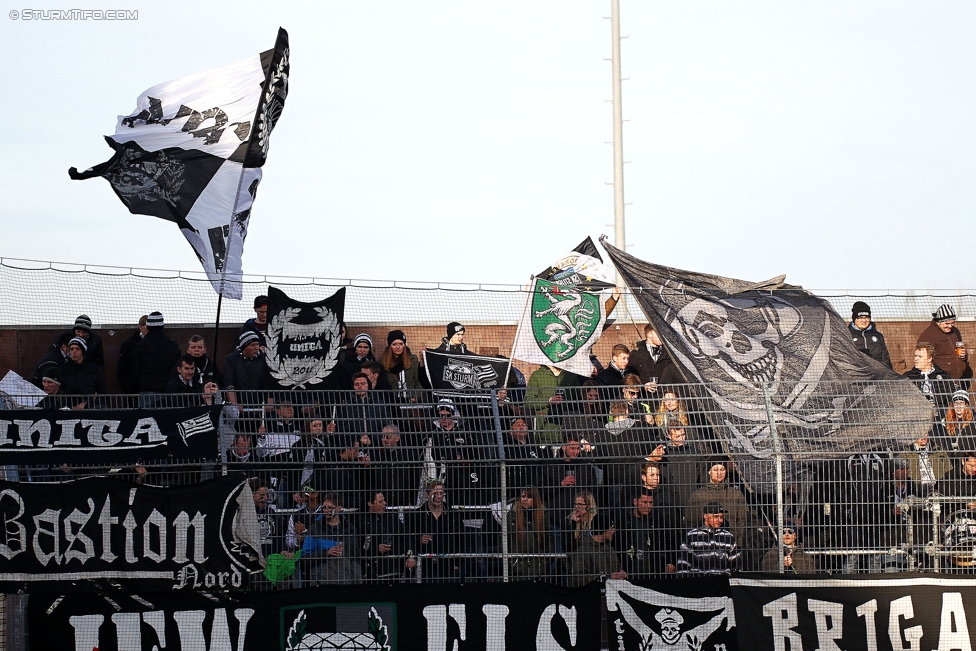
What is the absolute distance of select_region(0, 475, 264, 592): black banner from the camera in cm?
985

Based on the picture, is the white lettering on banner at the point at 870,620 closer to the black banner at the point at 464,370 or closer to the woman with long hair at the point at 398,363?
the black banner at the point at 464,370

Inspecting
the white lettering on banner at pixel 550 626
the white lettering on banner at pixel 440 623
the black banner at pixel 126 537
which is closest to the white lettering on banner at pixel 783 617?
the white lettering on banner at pixel 550 626

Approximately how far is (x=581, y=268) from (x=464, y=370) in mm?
1904

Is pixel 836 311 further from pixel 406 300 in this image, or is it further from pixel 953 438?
pixel 406 300

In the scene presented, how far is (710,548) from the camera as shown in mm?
10094

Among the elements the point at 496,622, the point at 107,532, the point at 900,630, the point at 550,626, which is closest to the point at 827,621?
the point at 900,630

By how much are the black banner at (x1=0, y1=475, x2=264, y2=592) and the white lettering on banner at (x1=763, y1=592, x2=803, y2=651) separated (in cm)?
436

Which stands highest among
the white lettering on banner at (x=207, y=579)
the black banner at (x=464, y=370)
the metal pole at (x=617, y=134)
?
the metal pole at (x=617, y=134)

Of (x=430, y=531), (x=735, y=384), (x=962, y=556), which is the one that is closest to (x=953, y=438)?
(x=962, y=556)

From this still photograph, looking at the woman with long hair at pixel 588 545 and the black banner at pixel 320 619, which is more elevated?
the woman with long hair at pixel 588 545

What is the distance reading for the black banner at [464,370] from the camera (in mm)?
12977

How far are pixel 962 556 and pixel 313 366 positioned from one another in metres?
6.37

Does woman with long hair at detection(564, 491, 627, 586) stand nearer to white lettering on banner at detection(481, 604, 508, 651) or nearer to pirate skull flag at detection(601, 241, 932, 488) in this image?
white lettering on banner at detection(481, 604, 508, 651)

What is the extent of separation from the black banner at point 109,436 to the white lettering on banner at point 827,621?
5230mm
